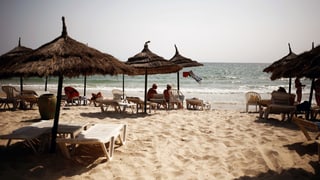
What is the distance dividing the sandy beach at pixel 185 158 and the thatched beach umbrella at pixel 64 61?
2.46 feet

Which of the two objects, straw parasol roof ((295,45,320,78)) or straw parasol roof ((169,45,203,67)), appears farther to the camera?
straw parasol roof ((169,45,203,67))

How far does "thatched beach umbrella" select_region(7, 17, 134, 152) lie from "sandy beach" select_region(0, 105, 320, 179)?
75cm

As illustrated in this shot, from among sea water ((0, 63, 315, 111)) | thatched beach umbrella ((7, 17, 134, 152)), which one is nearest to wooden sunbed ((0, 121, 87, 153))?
thatched beach umbrella ((7, 17, 134, 152))

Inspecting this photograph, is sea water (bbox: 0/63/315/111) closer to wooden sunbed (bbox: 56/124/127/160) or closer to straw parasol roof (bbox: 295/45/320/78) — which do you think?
wooden sunbed (bbox: 56/124/127/160)

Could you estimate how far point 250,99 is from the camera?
11.2 meters

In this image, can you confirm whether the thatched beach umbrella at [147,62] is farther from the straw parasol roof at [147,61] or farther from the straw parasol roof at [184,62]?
the straw parasol roof at [184,62]

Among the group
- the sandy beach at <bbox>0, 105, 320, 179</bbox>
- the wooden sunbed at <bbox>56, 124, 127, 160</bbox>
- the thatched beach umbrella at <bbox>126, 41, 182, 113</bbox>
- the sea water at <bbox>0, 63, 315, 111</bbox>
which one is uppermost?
the thatched beach umbrella at <bbox>126, 41, 182, 113</bbox>

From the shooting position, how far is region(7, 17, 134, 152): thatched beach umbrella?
159 inches

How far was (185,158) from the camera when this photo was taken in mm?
4551

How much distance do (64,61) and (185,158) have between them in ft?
9.09

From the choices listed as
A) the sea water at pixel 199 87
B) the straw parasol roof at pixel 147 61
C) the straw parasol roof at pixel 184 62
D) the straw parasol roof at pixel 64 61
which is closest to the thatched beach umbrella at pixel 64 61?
the straw parasol roof at pixel 64 61

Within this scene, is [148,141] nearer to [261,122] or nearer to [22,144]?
[22,144]

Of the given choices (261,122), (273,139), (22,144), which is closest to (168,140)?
(273,139)

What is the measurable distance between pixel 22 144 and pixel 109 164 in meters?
2.18
